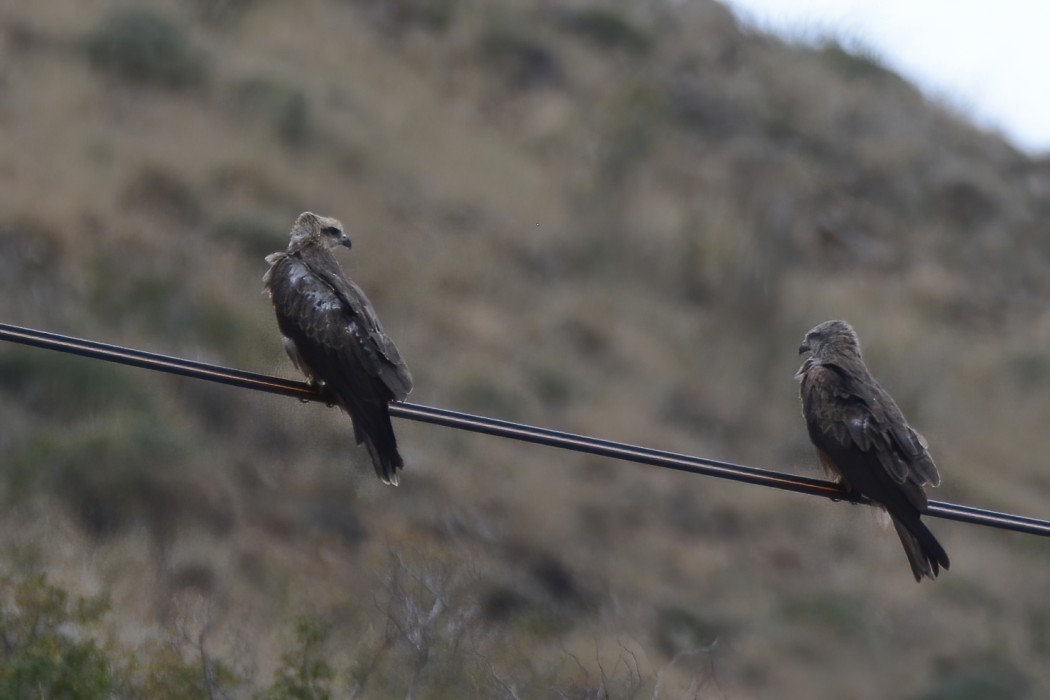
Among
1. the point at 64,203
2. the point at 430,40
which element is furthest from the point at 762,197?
the point at 64,203

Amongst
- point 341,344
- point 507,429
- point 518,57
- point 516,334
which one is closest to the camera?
point 507,429

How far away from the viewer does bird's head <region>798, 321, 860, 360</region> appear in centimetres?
862

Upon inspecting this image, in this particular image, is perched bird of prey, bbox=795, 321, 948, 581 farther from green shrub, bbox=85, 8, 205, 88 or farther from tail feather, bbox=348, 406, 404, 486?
green shrub, bbox=85, 8, 205, 88

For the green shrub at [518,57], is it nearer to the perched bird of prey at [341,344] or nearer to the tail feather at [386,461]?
the perched bird of prey at [341,344]

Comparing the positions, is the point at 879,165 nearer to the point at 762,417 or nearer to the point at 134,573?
the point at 762,417

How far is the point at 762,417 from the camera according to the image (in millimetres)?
27297

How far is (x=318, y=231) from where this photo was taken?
29.0ft

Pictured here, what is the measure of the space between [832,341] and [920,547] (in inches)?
70.6

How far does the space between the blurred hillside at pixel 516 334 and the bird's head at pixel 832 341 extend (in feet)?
11.7

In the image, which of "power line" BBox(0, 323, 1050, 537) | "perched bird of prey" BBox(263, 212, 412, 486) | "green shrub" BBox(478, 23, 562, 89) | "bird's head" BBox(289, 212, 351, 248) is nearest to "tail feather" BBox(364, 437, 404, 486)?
"perched bird of prey" BBox(263, 212, 412, 486)

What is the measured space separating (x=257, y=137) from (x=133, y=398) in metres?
9.24

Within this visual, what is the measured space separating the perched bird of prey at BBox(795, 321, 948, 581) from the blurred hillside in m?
3.86

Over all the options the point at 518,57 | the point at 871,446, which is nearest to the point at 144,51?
the point at 518,57

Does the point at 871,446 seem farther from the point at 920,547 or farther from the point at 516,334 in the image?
the point at 516,334
